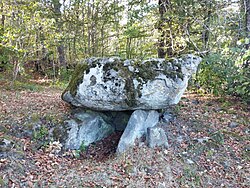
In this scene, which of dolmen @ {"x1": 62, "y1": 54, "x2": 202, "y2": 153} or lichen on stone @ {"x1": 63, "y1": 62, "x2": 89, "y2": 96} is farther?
lichen on stone @ {"x1": 63, "y1": 62, "x2": 89, "y2": 96}

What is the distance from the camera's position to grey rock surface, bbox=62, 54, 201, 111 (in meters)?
4.80

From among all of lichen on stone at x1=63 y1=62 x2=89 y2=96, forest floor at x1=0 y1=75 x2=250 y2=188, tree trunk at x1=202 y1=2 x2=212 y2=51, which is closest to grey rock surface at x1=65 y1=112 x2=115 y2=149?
forest floor at x1=0 y1=75 x2=250 y2=188

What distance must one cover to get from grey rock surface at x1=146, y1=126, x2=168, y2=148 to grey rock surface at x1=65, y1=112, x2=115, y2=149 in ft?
3.48

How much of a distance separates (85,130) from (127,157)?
1.12m

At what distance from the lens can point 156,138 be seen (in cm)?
473

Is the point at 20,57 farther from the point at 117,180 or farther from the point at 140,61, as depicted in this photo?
the point at 117,180

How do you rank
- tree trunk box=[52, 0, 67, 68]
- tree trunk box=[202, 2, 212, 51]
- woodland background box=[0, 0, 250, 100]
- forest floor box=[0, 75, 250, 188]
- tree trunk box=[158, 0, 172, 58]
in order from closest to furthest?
forest floor box=[0, 75, 250, 188]
woodland background box=[0, 0, 250, 100]
tree trunk box=[202, 2, 212, 51]
tree trunk box=[158, 0, 172, 58]
tree trunk box=[52, 0, 67, 68]

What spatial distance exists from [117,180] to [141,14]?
7.01 m

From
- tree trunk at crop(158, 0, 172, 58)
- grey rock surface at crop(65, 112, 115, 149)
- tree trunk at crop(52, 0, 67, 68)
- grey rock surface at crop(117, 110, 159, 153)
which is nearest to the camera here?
grey rock surface at crop(117, 110, 159, 153)

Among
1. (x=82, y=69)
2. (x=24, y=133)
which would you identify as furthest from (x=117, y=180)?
(x=82, y=69)

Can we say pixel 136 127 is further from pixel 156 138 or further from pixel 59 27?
pixel 59 27

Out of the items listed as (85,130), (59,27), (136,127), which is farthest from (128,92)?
(59,27)

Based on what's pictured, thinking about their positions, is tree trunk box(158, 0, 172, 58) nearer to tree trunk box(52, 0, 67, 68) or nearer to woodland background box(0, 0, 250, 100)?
woodland background box(0, 0, 250, 100)

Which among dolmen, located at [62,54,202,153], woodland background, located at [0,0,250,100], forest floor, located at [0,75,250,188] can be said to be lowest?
forest floor, located at [0,75,250,188]
